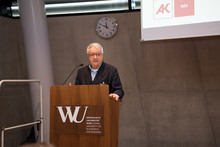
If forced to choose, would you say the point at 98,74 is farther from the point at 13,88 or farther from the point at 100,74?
the point at 13,88

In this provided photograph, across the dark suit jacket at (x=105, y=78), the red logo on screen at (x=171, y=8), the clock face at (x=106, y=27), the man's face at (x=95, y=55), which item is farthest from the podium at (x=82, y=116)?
the clock face at (x=106, y=27)

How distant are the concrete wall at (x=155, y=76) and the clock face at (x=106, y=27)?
3.7 inches

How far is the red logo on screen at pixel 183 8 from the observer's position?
8.92 feet

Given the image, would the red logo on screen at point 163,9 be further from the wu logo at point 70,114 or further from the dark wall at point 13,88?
the dark wall at point 13,88

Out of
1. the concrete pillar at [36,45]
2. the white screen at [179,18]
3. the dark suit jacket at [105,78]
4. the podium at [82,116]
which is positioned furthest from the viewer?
the concrete pillar at [36,45]

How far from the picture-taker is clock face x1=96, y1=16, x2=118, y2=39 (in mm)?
4211

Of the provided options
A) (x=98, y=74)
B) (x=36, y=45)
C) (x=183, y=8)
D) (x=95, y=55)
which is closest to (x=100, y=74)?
(x=98, y=74)

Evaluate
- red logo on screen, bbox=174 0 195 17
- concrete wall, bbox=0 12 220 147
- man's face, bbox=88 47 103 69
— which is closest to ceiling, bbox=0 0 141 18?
concrete wall, bbox=0 12 220 147

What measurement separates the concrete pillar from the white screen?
1599 mm

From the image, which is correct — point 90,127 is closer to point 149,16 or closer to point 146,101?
point 149,16

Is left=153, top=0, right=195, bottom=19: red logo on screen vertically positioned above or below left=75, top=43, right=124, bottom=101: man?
above

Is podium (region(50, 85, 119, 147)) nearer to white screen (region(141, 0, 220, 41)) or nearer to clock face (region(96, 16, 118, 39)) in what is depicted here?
white screen (region(141, 0, 220, 41))

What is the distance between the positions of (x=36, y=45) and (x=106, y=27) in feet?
4.38

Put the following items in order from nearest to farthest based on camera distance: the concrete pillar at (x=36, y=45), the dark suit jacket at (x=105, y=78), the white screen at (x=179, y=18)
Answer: the dark suit jacket at (x=105, y=78) < the white screen at (x=179, y=18) < the concrete pillar at (x=36, y=45)
